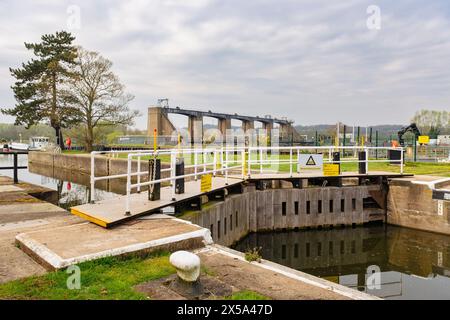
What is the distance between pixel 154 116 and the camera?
66.1m

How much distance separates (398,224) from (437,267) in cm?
436

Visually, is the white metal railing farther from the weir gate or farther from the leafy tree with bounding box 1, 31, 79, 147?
the leafy tree with bounding box 1, 31, 79, 147

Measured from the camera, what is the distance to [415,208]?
539 inches

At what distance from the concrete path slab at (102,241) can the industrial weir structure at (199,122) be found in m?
46.9

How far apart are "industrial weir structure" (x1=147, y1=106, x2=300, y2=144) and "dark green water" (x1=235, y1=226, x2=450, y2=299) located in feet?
133

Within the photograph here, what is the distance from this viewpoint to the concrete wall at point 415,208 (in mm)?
12805

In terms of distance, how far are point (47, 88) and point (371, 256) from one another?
39514 millimetres

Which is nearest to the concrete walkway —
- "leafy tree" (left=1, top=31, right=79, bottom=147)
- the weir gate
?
the weir gate

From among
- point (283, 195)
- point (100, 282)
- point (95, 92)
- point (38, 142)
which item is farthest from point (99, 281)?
point (38, 142)

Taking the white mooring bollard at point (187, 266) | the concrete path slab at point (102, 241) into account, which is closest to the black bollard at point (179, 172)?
the concrete path slab at point (102, 241)

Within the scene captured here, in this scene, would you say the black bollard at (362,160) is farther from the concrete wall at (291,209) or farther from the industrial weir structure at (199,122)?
the industrial weir structure at (199,122)

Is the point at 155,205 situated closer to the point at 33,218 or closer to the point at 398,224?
the point at 33,218

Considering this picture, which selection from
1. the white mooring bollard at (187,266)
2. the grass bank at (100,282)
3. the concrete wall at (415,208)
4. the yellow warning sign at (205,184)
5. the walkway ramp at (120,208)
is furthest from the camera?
the concrete wall at (415,208)
